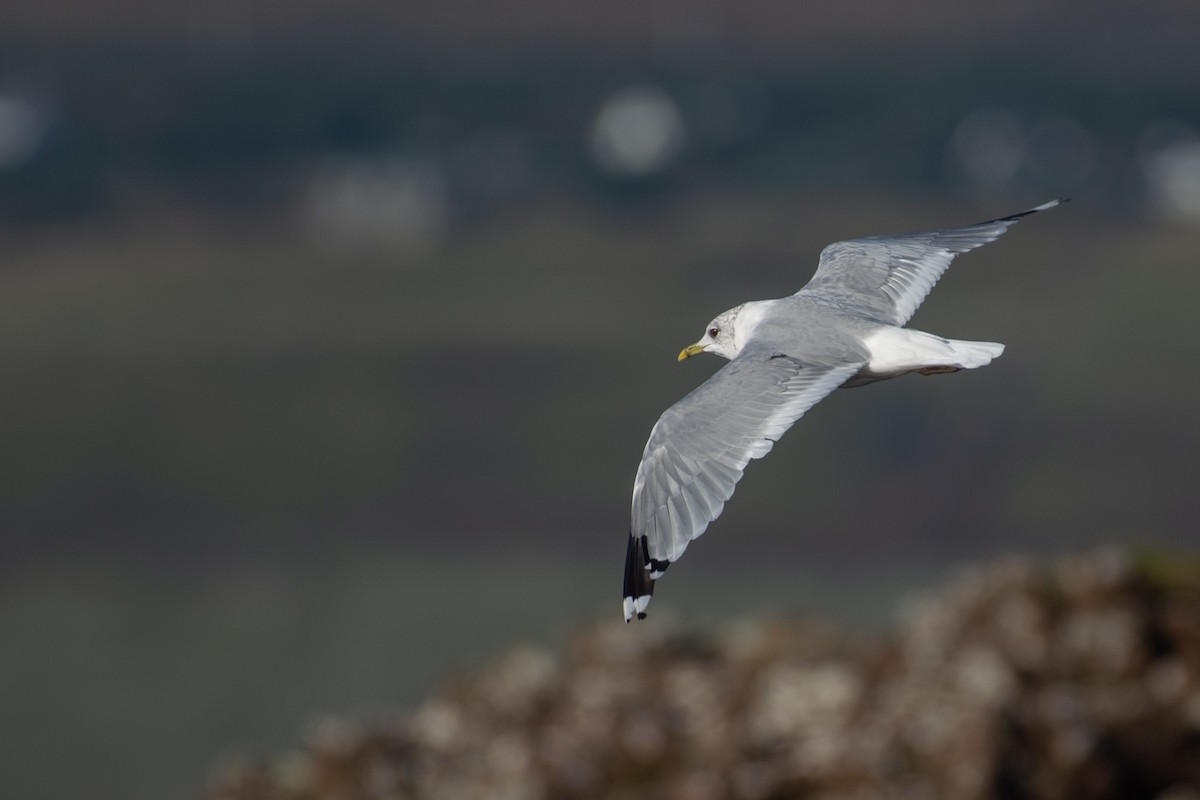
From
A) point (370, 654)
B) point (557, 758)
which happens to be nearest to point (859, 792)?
point (557, 758)

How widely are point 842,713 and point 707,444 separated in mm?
2134

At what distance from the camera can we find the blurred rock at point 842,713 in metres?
7.85

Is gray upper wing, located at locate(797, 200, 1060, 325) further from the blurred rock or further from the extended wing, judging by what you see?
the blurred rock

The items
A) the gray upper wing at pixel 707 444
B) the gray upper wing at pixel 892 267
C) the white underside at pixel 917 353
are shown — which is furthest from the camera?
the gray upper wing at pixel 892 267

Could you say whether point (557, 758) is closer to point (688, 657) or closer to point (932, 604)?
point (688, 657)

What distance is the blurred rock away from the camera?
7.85 meters

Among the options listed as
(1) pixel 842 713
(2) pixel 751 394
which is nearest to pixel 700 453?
(2) pixel 751 394

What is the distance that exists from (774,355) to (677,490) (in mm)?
710

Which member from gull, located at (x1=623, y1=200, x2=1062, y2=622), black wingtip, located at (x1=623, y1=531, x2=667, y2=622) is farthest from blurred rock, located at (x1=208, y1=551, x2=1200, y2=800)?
gull, located at (x1=623, y1=200, x2=1062, y2=622)

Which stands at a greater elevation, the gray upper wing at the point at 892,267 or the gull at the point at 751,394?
the gray upper wing at the point at 892,267

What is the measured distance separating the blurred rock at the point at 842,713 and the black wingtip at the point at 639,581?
151 cm

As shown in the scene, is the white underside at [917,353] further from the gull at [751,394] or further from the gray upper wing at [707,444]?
the gray upper wing at [707,444]

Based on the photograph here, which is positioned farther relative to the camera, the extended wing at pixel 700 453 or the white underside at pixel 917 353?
the white underside at pixel 917 353

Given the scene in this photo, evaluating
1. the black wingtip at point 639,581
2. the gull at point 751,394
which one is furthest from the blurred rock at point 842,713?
the gull at point 751,394
